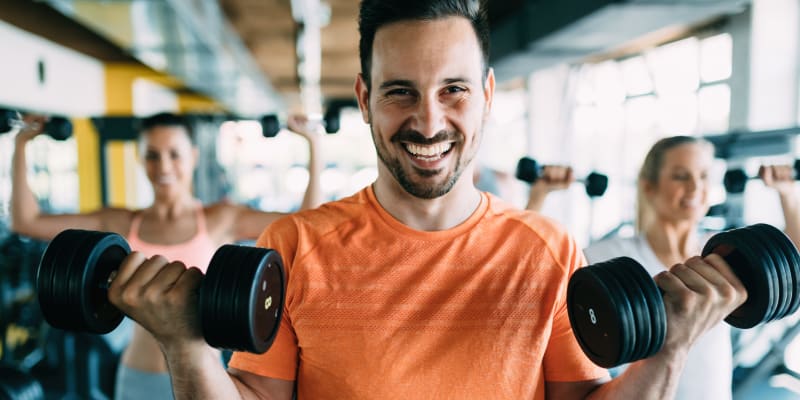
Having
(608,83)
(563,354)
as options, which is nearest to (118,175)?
(608,83)

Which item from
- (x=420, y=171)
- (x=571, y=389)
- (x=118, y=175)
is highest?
(x=420, y=171)

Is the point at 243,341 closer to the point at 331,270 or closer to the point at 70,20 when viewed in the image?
the point at 331,270

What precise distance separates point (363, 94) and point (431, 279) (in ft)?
1.19

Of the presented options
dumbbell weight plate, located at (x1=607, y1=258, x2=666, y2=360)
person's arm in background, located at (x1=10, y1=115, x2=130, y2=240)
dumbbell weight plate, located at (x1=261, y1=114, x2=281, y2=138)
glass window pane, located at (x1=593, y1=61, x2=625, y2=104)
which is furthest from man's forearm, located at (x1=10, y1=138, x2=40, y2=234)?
glass window pane, located at (x1=593, y1=61, x2=625, y2=104)

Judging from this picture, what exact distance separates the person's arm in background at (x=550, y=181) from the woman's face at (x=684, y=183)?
336 mm

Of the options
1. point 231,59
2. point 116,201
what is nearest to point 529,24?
point 231,59

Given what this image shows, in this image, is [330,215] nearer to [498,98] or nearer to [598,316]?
[598,316]

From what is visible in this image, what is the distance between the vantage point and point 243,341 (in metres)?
0.81

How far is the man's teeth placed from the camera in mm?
945

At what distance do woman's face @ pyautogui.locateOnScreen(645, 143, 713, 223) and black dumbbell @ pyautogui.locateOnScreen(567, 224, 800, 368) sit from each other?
0.80 meters

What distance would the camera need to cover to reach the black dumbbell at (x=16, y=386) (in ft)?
5.40

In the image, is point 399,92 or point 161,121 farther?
point 161,121

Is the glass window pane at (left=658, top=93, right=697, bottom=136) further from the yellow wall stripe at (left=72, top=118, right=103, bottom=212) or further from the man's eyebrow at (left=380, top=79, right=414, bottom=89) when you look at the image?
the yellow wall stripe at (left=72, top=118, right=103, bottom=212)

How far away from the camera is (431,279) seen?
958 millimetres
